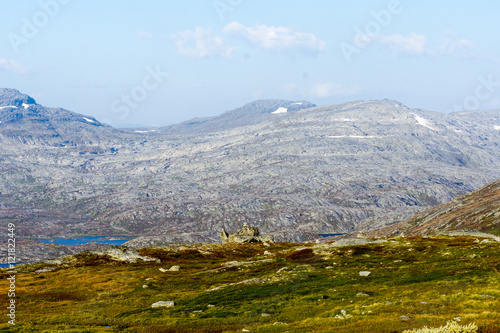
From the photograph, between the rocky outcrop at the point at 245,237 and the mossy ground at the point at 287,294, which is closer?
the mossy ground at the point at 287,294

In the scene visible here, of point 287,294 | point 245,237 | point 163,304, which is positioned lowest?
point 245,237

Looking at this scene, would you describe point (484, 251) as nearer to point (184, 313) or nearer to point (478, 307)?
point (478, 307)

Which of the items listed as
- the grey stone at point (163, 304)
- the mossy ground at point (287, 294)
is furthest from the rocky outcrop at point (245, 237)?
the grey stone at point (163, 304)

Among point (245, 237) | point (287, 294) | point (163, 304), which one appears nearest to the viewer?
point (163, 304)

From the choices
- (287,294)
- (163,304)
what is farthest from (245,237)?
(163,304)

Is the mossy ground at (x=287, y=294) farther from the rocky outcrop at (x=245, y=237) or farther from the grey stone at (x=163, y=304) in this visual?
the rocky outcrop at (x=245, y=237)

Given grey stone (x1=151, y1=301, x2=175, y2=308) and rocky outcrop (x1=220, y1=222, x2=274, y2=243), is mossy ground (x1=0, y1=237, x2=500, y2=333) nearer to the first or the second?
grey stone (x1=151, y1=301, x2=175, y2=308)

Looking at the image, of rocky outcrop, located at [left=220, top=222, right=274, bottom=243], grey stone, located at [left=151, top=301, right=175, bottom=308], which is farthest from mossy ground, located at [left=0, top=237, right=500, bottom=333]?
rocky outcrop, located at [left=220, top=222, right=274, bottom=243]

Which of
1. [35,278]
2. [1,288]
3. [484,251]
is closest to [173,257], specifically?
[35,278]

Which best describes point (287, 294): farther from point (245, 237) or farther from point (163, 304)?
point (245, 237)
